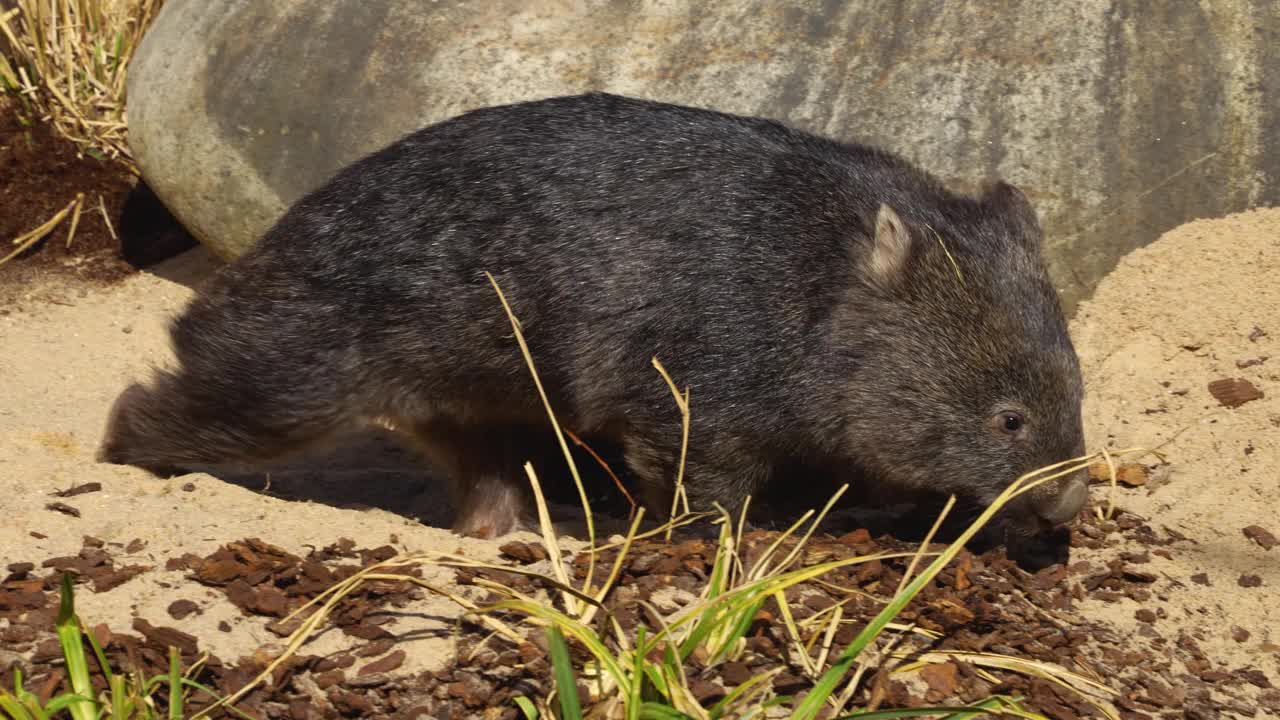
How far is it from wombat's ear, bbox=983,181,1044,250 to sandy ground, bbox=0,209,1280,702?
0.82 m

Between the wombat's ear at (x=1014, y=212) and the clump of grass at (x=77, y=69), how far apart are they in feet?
14.0

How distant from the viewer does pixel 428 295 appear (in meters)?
3.93

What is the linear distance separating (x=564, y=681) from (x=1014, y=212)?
217 centimetres

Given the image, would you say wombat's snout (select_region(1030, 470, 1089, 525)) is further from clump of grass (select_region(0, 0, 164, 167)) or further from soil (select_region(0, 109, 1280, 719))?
clump of grass (select_region(0, 0, 164, 167))

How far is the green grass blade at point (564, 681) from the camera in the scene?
2676 millimetres

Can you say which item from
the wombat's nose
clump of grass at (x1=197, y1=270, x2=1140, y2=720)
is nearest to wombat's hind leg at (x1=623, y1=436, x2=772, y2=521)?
clump of grass at (x1=197, y1=270, x2=1140, y2=720)

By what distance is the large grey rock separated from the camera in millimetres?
4824

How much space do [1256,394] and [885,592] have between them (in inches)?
65.3

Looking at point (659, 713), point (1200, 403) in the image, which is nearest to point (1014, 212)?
point (1200, 403)

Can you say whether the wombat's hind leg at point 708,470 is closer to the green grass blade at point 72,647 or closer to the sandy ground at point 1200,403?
the sandy ground at point 1200,403

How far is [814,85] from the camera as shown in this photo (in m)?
5.05

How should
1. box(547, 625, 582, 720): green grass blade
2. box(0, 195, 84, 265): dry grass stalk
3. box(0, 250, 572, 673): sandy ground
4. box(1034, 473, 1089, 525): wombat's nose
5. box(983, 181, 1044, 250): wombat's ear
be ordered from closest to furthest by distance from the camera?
1. box(547, 625, 582, 720): green grass blade
2. box(0, 250, 572, 673): sandy ground
3. box(1034, 473, 1089, 525): wombat's nose
4. box(983, 181, 1044, 250): wombat's ear
5. box(0, 195, 84, 265): dry grass stalk

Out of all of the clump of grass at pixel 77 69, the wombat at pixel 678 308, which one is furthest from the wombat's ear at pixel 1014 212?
the clump of grass at pixel 77 69

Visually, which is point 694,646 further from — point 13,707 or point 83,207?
point 83,207
